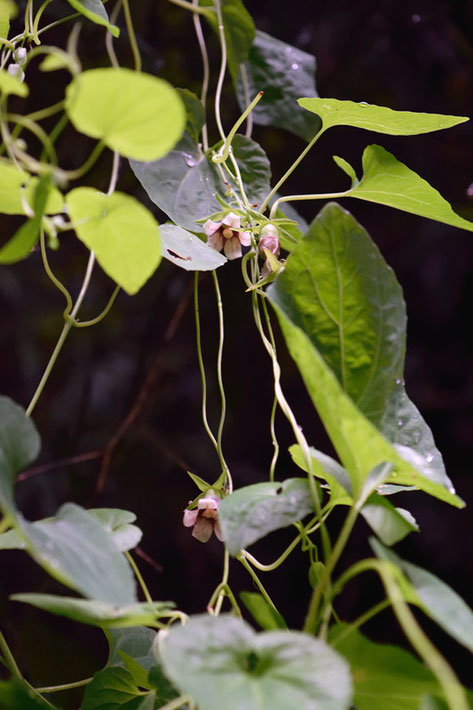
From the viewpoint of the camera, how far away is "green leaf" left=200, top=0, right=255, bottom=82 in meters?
0.66

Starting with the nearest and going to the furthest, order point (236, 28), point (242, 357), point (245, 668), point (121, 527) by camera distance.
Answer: point (245, 668), point (121, 527), point (236, 28), point (242, 357)

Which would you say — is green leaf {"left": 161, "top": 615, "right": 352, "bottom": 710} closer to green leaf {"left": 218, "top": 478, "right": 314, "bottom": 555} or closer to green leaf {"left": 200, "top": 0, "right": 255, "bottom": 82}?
green leaf {"left": 218, "top": 478, "right": 314, "bottom": 555}

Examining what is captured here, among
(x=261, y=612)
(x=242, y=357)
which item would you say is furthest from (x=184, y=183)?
(x=242, y=357)

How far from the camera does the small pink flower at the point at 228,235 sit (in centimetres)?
44

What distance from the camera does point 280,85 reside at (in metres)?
0.73

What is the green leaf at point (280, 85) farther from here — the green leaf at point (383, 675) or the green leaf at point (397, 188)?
the green leaf at point (383, 675)

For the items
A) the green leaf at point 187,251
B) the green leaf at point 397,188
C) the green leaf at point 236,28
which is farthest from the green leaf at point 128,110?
the green leaf at point 236,28

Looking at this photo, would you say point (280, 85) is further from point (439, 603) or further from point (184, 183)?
point (439, 603)

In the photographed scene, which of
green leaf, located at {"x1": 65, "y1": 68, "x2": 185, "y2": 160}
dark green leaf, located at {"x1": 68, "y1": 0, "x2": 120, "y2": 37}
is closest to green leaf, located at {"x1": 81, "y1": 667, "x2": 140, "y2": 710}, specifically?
green leaf, located at {"x1": 65, "y1": 68, "x2": 185, "y2": 160}

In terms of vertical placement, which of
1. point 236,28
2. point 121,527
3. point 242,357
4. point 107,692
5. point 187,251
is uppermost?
point 236,28

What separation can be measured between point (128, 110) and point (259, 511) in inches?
7.3

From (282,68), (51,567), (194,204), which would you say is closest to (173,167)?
(194,204)

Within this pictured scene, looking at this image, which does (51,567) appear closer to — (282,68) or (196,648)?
(196,648)

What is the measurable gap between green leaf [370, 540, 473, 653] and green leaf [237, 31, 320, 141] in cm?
56
